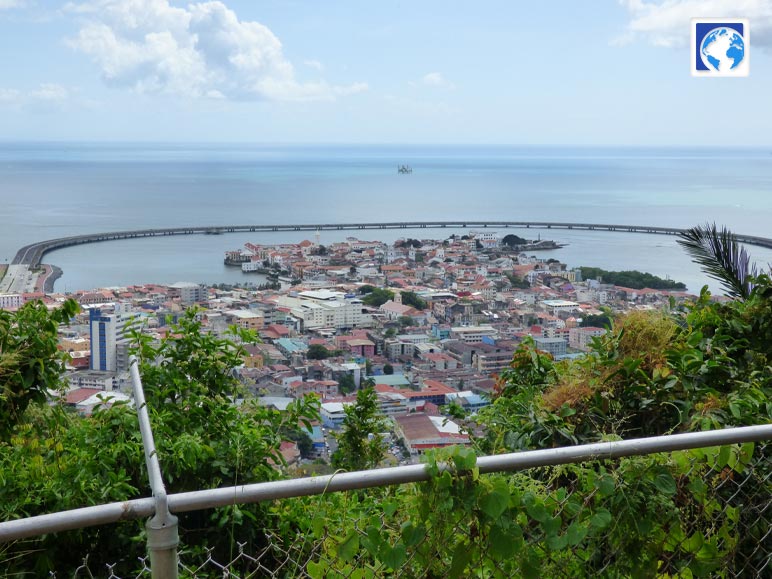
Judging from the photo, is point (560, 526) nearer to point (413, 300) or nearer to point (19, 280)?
point (413, 300)

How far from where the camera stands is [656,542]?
1.54 metres

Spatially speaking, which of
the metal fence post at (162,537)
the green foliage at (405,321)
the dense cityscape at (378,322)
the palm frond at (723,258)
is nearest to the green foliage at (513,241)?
the dense cityscape at (378,322)

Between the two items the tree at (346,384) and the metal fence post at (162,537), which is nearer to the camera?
the metal fence post at (162,537)

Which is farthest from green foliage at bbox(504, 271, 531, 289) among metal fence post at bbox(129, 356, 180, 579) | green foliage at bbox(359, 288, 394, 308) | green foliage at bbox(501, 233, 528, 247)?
metal fence post at bbox(129, 356, 180, 579)

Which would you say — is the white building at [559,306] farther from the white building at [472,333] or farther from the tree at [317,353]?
the tree at [317,353]

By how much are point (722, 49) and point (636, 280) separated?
18.7 ft

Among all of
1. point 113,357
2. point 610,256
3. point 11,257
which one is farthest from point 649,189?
point 113,357

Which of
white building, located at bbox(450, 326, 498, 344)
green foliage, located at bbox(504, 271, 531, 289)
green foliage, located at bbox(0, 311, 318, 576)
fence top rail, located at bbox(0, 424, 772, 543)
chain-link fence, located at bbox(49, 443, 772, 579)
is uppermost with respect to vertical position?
fence top rail, located at bbox(0, 424, 772, 543)

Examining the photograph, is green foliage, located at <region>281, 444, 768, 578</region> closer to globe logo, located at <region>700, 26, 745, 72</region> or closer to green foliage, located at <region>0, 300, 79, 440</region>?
green foliage, located at <region>0, 300, 79, 440</region>

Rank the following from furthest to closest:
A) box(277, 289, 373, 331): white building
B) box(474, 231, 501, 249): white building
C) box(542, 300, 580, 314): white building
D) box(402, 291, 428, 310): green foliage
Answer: box(474, 231, 501, 249): white building, box(402, 291, 428, 310): green foliage, box(542, 300, 580, 314): white building, box(277, 289, 373, 331): white building

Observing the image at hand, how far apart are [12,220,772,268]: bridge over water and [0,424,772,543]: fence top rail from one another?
69.8 ft

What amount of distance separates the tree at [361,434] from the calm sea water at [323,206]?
10938 mm

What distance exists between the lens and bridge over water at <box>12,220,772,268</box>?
24.0 metres

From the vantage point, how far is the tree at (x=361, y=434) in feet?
12.7
